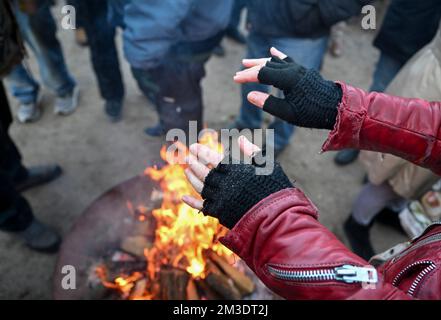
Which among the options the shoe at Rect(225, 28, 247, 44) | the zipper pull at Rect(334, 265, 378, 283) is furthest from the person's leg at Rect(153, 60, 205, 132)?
the shoe at Rect(225, 28, 247, 44)

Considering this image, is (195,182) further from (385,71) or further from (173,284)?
(385,71)

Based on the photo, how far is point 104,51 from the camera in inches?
148

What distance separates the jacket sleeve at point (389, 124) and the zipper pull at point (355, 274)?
2.25 feet

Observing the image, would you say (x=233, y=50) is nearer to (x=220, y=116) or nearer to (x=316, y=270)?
(x=220, y=116)

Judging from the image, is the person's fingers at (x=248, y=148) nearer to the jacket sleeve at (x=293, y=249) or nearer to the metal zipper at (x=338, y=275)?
the jacket sleeve at (x=293, y=249)

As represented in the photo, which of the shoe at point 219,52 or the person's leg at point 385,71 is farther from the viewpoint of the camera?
the shoe at point 219,52

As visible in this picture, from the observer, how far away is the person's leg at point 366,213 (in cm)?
297

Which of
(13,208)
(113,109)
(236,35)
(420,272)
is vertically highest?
(420,272)

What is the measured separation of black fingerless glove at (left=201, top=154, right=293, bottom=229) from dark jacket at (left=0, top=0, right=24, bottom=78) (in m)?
2.05

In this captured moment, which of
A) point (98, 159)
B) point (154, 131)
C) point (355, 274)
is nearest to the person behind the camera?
point (355, 274)

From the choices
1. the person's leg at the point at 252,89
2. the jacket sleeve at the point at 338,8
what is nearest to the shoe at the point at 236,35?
the person's leg at the point at 252,89

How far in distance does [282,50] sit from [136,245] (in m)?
2.04

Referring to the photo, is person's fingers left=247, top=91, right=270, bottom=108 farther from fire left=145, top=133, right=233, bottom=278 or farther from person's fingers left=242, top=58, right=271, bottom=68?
fire left=145, top=133, right=233, bottom=278

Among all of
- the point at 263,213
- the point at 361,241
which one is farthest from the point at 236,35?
the point at 263,213
